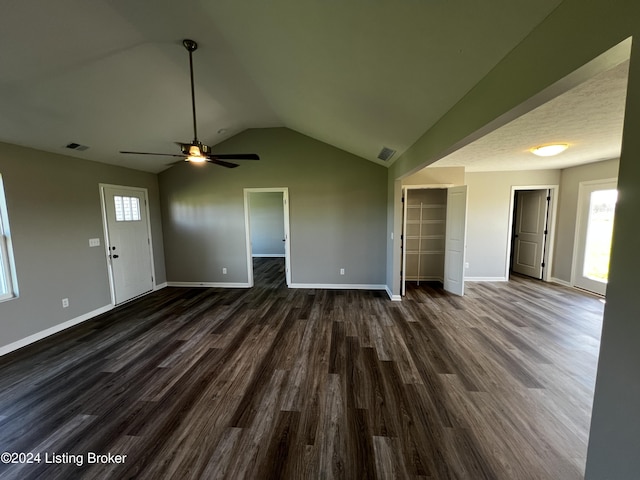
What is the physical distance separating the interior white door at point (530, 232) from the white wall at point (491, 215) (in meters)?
0.56

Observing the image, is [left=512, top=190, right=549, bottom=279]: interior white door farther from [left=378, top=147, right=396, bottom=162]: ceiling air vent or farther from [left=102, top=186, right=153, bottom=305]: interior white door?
[left=102, top=186, right=153, bottom=305]: interior white door

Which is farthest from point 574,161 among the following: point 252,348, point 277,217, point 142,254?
point 142,254

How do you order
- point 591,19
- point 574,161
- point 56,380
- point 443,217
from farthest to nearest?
point 443,217 → point 574,161 → point 56,380 → point 591,19

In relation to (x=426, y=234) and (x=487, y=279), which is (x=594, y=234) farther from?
(x=426, y=234)

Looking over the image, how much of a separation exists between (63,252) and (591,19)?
549cm

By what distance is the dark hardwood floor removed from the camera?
159 centimetres

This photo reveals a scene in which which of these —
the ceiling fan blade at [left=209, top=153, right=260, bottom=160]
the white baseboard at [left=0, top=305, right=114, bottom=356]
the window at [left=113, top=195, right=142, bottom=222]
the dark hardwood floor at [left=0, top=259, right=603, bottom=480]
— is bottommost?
the dark hardwood floor at [left=0, top=259, right=603, bottom=480]

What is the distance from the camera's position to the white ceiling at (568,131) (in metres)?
1.77

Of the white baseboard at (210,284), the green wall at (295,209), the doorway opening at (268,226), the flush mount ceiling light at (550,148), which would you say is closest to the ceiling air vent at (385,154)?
the green wall at (295,209)

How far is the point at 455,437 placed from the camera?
1.75 m

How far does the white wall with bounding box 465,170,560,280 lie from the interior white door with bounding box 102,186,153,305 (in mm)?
6904

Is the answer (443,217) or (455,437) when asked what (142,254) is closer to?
(455,437)

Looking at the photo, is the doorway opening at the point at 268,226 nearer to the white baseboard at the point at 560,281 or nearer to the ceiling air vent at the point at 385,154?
the ceiling air vent at the point at 385,154

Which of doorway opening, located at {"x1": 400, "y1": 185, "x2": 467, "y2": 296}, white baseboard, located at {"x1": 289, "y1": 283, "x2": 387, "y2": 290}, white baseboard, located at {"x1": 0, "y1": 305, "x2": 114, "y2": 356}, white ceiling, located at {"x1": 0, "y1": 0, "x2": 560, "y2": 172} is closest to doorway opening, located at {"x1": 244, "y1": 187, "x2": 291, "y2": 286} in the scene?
white baseboard, located at {"x1": 289, "y1": 283, "x2": 387, "y2": 290}
